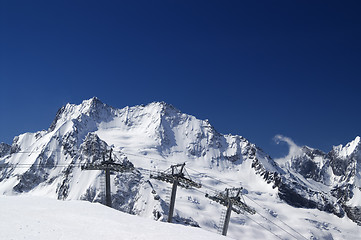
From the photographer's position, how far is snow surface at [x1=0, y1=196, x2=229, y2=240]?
2503 cm

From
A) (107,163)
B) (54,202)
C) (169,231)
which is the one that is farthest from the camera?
(107,163)

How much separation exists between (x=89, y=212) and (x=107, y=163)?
13806 mm

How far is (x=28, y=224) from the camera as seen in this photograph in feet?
87.8

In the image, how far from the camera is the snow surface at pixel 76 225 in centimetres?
2503

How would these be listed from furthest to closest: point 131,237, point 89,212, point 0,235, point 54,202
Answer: point 54,202 < point 89,212 < point 131,237 < point 0,235

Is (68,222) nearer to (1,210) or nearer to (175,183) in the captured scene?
(1,210)

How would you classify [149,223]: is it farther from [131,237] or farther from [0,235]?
[0,235]

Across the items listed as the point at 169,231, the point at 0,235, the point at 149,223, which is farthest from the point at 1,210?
the point at 169,231

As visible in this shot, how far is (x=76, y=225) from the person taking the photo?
28.0 meters

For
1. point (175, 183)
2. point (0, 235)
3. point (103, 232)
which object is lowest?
point (0, 235)

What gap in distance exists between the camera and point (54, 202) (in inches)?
1524

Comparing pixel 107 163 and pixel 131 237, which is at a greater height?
pixel 107 163

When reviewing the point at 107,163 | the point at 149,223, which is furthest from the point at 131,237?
the point at 107,163

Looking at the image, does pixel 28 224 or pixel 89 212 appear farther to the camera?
pixel 89 212
